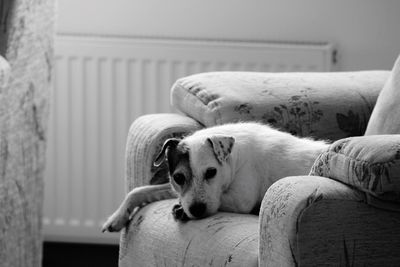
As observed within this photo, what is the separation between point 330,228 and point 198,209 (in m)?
0.46

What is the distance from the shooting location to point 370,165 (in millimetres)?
1218

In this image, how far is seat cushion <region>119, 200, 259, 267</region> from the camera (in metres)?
1.47

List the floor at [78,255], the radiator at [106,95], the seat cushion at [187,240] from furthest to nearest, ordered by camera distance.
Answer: the floor at [78,255] → the radiator at [106,95] → the seat cushion at [187,240]

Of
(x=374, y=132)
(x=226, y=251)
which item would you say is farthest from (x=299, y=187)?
(x=374, y=132)

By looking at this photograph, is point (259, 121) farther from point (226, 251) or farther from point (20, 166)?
point (20, 166)

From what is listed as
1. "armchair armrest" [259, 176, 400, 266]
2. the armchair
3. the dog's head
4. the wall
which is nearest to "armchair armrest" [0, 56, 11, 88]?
the armchair

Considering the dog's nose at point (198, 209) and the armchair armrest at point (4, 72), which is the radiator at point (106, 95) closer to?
the armchair armrest at point (4, 72)

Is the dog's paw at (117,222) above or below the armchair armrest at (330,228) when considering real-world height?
below

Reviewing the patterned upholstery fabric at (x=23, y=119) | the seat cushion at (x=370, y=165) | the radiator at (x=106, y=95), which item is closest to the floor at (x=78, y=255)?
the radiator at (x=106, y=95)

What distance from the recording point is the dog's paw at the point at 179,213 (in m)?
1.67

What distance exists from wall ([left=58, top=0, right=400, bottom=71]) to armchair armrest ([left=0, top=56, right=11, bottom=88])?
0.89 m

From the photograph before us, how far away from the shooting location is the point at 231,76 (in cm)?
202

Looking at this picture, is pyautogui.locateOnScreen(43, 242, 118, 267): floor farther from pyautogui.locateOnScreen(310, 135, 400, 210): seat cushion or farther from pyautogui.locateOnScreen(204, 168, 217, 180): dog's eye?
pyautogui.locateOnScreen(310, 135, 400, 210): seat cushion

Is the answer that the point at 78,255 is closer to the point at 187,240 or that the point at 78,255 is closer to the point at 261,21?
the point at 261,21
